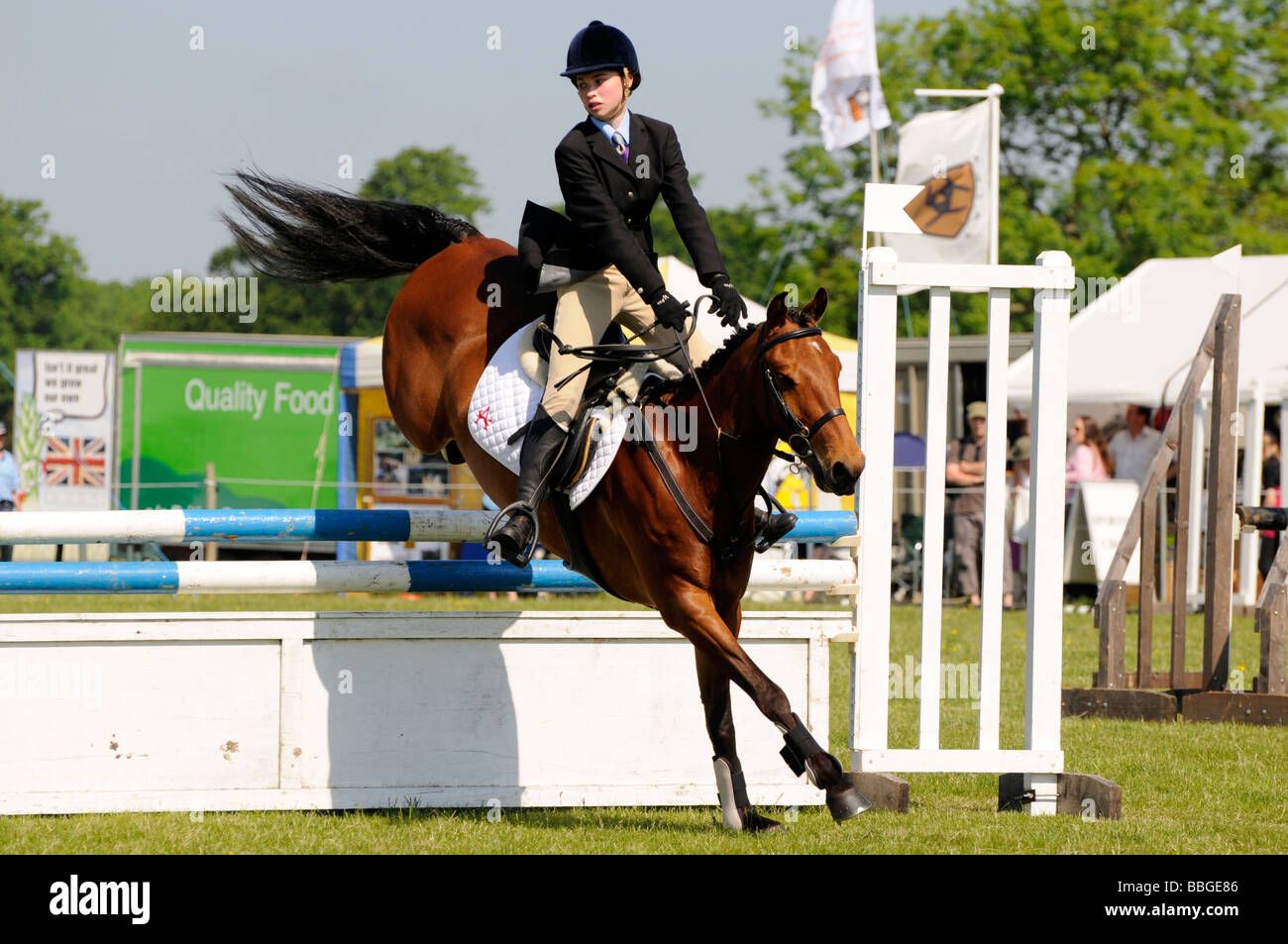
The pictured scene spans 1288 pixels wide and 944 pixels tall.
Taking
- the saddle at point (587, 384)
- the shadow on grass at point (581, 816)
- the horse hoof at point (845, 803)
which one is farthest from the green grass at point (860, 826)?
the saddle at point (587, 384)

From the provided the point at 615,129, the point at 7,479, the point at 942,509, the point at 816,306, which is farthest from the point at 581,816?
the point at 7,479

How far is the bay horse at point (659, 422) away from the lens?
473 cm

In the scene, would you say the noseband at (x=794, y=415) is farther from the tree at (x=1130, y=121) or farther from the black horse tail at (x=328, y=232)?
the tree at (x=1130, y=121)

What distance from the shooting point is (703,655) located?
17.3 feet

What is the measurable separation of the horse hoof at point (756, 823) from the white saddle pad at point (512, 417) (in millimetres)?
1246

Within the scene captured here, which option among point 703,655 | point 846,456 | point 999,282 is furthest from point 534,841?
point 999,282

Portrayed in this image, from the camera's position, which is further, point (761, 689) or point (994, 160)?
point (994, 160)

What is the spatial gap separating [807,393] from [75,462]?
61.4 ft

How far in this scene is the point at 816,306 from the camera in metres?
4.84

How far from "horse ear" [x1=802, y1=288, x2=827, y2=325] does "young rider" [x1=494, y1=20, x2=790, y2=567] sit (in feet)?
0.72

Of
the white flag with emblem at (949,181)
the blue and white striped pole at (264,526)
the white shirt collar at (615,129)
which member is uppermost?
the white flag with emblem at (949,181)

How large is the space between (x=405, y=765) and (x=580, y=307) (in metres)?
1.84

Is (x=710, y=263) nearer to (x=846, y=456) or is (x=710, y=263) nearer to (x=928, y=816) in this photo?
(x=846, y=456)

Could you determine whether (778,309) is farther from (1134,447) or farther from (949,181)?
(949,181)
